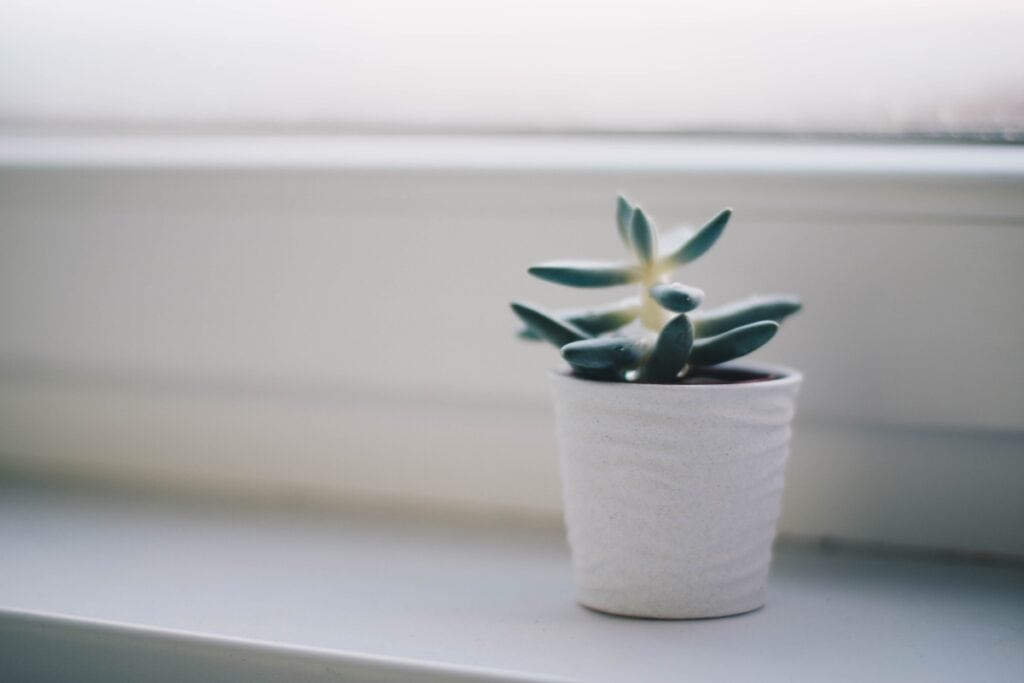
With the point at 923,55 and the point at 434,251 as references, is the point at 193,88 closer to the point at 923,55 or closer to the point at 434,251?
the point at 434,251

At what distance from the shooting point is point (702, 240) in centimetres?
57

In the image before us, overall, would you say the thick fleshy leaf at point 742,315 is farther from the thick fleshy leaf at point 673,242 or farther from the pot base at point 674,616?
the pot base at point 674,616

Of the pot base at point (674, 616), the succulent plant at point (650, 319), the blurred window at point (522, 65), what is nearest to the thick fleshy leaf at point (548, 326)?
the succulent plant at point (650, 319)

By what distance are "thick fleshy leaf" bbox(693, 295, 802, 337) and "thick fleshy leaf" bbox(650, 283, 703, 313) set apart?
46 millimetres

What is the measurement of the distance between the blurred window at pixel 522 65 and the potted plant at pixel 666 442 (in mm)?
249

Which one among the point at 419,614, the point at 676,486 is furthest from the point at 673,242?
the point at 419,614

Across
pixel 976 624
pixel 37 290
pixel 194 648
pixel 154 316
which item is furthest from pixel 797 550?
pixel 37 290

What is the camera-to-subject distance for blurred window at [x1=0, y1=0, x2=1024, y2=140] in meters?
0.76

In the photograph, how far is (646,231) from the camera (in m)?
0.57

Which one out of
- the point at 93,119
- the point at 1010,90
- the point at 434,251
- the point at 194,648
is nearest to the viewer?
the point at 194,648

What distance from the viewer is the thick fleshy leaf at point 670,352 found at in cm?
55

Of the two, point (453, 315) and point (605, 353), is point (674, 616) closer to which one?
point (605, 353)

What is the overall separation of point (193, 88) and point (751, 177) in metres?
0.49

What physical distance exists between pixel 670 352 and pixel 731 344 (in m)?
0.03
